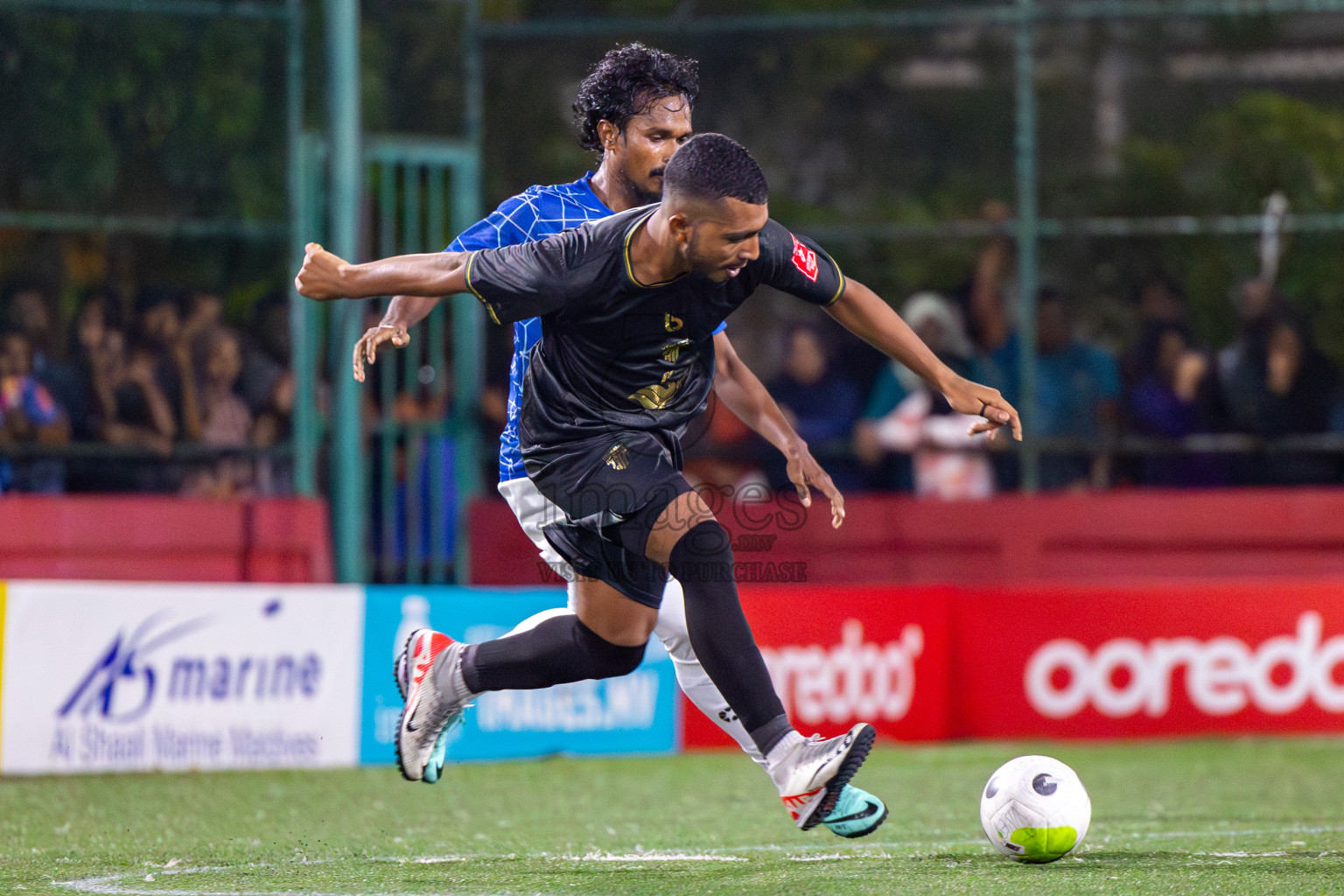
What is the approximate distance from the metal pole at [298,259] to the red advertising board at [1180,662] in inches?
168

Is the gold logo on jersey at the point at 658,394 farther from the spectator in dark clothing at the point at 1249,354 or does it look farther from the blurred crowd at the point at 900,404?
the spectator in dark clothing at the point at 1249,354

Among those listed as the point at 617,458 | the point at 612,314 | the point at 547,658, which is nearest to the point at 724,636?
the point at 617,458

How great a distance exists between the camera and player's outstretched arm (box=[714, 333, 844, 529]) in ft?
17.5

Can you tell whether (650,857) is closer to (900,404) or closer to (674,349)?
(674,349)

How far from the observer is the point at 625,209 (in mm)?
5355

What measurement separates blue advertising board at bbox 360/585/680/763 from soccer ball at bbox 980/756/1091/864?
4047 mm

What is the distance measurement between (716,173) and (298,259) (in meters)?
6.58

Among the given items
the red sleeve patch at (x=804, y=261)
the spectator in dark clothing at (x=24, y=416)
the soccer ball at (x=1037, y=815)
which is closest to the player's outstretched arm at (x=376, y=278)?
the red sleeve patch at (x=804, y=261)

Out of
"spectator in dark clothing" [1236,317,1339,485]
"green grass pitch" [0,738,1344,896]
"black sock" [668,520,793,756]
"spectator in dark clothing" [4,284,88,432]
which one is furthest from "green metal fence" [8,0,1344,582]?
"black sock" [668,520,793,756]

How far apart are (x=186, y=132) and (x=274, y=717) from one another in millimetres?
3754

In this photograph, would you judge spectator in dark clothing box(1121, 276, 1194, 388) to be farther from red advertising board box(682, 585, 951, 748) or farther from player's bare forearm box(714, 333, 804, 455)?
player's bare forearm box(714, 333, 804, 455)

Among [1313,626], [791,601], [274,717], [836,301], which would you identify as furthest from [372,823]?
[1313,626]

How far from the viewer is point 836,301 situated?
4832 mm

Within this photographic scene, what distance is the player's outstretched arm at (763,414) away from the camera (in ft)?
17.5
